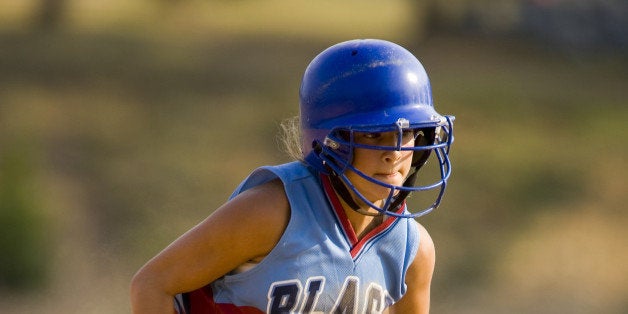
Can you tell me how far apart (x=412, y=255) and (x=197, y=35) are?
11.2m

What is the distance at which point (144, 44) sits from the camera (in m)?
13.6

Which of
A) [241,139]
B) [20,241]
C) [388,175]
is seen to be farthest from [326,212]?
[241,139]

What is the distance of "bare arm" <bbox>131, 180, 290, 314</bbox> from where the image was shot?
3.12m

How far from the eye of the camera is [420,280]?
3572 mm

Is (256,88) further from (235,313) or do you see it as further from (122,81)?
(235,313)

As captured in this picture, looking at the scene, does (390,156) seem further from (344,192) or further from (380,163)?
(344,192)

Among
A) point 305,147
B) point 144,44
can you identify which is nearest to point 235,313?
point 305,147

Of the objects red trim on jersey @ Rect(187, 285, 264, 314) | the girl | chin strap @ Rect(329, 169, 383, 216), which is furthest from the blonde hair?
red trim on jersey @ Rect(187, 285, 264, 314)

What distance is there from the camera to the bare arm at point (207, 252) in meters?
3.12

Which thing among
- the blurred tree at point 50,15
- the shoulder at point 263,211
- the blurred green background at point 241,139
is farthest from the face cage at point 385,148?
the blurred tree at point 50,15

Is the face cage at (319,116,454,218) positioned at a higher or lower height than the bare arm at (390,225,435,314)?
higher

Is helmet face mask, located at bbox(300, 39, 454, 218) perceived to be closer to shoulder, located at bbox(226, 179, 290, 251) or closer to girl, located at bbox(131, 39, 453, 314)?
girl, located at bbox(131, 39, 453, 314)

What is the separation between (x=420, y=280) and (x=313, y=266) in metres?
0.45

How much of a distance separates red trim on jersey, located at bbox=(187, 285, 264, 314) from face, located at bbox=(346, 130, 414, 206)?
440 mm
